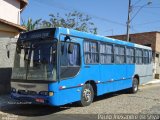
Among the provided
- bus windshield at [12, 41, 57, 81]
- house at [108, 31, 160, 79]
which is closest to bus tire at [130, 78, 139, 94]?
bus windshield at [12, 41, 57, 81]

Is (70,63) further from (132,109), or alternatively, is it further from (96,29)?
(96,29)

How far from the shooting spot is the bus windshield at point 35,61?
10159 millimetres

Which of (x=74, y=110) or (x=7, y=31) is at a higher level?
(x=7, y=31)

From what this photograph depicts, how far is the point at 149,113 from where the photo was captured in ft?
34.8

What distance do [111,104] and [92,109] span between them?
1.54 meters

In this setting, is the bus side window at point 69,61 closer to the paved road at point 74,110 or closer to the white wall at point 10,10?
the paved road at point 74,110

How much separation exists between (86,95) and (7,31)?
6973mm

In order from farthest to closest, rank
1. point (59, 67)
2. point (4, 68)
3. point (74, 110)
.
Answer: point (4, 68) < point (74, 110) < point (59, 67)

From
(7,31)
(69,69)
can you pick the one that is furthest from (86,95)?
(7,31)

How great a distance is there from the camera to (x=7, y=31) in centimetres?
1666

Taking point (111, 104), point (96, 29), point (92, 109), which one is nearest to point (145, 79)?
point (111, 104)

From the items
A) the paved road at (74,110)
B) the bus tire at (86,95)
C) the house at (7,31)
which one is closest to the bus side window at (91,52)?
the bus tire at (86,95)

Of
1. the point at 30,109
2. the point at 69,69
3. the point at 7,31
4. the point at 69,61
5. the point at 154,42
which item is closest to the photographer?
the point at 69,69

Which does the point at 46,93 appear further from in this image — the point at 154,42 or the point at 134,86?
the point at 154,42
